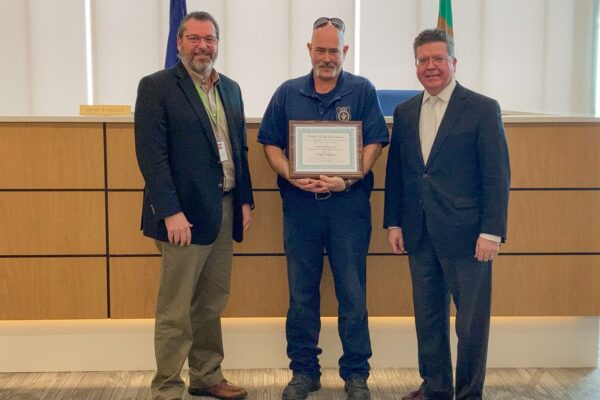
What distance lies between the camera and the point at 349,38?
20.4ft

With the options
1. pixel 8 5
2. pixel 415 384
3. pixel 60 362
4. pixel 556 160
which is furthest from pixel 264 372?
pixel 8 5

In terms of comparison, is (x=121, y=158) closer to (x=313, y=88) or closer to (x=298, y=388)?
(x=313, y=88)

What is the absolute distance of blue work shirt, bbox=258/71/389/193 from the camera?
117 inches

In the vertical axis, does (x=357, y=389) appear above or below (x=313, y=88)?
below

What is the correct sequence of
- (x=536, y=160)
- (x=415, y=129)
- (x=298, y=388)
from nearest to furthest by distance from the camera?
(x=415, y=129) < (x=298, y=388) < (x=536, y=160)

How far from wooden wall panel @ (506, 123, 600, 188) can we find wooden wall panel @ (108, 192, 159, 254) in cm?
184

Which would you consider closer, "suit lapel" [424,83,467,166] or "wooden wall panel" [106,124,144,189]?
"suit lapel" [424,83,467,166]

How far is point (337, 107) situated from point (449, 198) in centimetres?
62

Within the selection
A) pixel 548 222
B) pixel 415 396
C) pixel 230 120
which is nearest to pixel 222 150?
pixel 230 120

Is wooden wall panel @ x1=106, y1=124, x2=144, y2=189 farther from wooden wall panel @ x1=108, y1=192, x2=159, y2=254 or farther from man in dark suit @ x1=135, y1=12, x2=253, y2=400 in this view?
man in dark suit @ x1=135, y1=12, x2=253, y2=400

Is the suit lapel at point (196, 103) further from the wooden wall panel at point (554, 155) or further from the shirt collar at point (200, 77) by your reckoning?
the wooden wall panel at point (554, 155)

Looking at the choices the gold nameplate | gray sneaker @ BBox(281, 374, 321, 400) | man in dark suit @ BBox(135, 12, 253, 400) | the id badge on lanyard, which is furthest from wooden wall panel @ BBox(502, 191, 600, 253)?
the gold nameplate

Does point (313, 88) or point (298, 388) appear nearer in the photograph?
point (313, 88)

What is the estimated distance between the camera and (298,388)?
10.2ft
